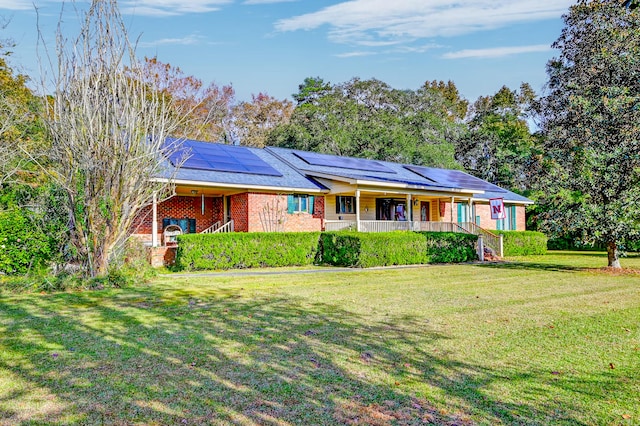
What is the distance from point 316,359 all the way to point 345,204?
18.8 metres

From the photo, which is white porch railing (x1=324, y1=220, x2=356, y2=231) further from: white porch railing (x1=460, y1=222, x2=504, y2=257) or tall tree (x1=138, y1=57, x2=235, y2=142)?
tall tree (x1=138, y1=57, x2=235, y2=142)

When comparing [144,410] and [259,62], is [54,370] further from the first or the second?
[259,62]

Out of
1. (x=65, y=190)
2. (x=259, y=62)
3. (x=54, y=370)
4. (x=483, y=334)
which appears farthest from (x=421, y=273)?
(x=259, y=62)

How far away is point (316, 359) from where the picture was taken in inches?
200

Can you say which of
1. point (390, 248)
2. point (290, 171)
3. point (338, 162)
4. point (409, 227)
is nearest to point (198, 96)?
point (338, 162)

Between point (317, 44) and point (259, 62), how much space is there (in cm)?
447

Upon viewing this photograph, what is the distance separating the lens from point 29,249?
35.1 feet

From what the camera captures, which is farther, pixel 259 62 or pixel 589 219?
pixel 259 62

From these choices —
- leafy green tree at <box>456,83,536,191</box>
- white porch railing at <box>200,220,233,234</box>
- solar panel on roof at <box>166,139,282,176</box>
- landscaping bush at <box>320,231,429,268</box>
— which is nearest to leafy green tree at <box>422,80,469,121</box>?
leafy green tree at <box>456,83,536,191</box>

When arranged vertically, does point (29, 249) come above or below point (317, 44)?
below

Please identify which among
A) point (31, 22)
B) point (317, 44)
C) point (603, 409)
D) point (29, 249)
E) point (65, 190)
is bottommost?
point (603, 409)

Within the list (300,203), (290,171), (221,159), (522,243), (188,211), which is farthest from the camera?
(522,243)

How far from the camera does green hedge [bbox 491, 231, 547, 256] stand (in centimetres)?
2323

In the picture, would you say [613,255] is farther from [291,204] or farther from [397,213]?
[397,213]
